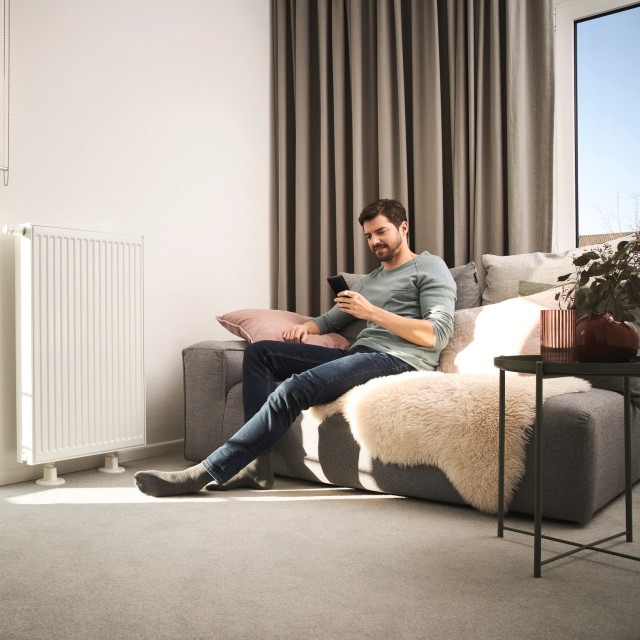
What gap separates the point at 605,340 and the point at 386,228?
4.16ft

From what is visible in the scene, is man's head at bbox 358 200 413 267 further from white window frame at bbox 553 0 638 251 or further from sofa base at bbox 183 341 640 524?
white window frame at bbox 553 0 638 251

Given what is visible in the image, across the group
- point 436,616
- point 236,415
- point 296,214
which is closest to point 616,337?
point 436,616

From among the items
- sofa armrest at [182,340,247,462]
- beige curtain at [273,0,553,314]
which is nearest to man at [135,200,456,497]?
sofa armrest at [182,340,247,462]

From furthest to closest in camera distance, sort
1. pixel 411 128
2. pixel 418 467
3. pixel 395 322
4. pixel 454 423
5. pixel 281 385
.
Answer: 1. pixel 411 128
2. pixel 395 322
3. pixel 281 385
4. pixel 418 467
5. pixel 454 423

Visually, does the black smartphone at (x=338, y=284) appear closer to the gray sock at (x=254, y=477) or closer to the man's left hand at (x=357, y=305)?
the man's left hand at (x=357, y=305)

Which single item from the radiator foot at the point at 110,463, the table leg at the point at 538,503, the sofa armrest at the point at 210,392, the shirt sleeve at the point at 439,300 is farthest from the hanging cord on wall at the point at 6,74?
the table leg at the point at 538,503

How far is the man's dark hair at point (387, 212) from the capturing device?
2.67 metres

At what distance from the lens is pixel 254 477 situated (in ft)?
7.47

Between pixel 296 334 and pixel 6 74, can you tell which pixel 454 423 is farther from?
pixel 6 74

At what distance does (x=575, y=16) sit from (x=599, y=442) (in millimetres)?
2070

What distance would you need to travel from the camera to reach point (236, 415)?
2.64 metres

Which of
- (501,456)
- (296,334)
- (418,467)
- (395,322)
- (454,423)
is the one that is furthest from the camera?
(296,334)

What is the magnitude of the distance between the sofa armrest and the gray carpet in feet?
1.64

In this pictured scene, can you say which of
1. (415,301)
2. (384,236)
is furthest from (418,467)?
(384,236)
